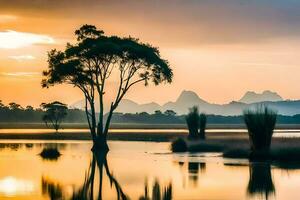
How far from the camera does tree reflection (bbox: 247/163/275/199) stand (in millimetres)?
23328

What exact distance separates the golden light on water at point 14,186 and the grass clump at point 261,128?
1645 cm

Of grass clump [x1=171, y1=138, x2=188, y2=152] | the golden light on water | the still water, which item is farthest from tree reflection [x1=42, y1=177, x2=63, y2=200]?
grass clump [x1=171, y1=138, x2=188, y2=152]

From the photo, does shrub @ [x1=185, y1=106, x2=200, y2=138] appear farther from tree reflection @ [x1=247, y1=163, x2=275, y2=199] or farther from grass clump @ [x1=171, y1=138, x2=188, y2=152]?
tree reflection @ [x1=247, y1=163, x2=275, y2=199]

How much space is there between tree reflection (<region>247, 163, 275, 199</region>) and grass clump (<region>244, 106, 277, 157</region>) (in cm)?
556

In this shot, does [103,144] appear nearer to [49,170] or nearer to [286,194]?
[49,170]

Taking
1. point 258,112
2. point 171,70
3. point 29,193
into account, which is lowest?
point 29,193

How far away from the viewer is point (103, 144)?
2158 inches

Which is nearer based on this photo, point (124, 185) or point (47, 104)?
point (124, 185)

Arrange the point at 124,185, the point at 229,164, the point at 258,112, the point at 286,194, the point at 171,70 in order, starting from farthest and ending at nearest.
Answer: the point at 171,70 < the point at 258,112 < the point at 229,164 < the point at 124,185 < the point at 286,194

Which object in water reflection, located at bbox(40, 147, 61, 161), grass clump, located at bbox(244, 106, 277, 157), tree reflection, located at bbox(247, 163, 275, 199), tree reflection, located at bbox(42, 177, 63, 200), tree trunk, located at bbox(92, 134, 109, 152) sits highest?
grass clump, located at bbox(244, 106, 277, 157)

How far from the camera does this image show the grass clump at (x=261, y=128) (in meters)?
40.3

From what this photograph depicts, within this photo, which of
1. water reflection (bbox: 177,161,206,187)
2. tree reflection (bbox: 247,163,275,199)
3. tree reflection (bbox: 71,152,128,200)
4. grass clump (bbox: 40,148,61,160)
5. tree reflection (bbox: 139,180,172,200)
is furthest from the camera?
grass clump (bbox: 40,148,61,160)

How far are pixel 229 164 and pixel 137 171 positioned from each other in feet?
19.2

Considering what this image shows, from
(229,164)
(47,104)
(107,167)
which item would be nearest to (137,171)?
(107,167)
